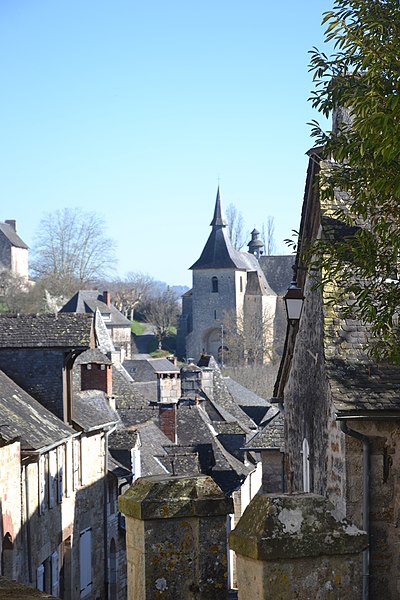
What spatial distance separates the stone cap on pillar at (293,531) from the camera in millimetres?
4160

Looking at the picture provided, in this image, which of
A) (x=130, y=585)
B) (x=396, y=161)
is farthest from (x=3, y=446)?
(x=130, y=585)

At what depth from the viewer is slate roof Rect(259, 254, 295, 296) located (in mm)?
120188

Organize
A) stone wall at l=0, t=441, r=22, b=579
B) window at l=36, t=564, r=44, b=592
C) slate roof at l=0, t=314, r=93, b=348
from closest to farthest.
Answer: stone wall at l=0, t=441, r=22, b=579 → window at l=36, t=564, r=44, b=592 → slate roof at l=0, t=314, r=93, b=348

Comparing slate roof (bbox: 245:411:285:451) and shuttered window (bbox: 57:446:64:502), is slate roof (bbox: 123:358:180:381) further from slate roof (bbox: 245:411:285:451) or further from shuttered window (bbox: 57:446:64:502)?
slate roof (bbox: 245:411:285:451)

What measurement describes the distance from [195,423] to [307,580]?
101 ft

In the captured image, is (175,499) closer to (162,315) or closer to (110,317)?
(110,317)

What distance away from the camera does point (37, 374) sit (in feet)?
65.3

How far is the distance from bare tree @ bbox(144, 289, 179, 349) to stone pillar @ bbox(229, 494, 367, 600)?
352 ft

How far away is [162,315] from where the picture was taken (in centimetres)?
11481

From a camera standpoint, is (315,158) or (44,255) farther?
(44,255)

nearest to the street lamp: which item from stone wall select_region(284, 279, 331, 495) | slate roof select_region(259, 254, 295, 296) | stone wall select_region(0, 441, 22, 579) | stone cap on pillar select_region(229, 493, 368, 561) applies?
stone wall select_region(284, 279, 331, 495)

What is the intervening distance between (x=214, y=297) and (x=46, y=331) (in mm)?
93750

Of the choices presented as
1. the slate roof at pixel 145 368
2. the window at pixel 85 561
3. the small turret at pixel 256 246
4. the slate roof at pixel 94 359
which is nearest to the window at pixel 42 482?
the window at pixel 85 561

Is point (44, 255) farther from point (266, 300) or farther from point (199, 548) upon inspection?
point (199, 548)
